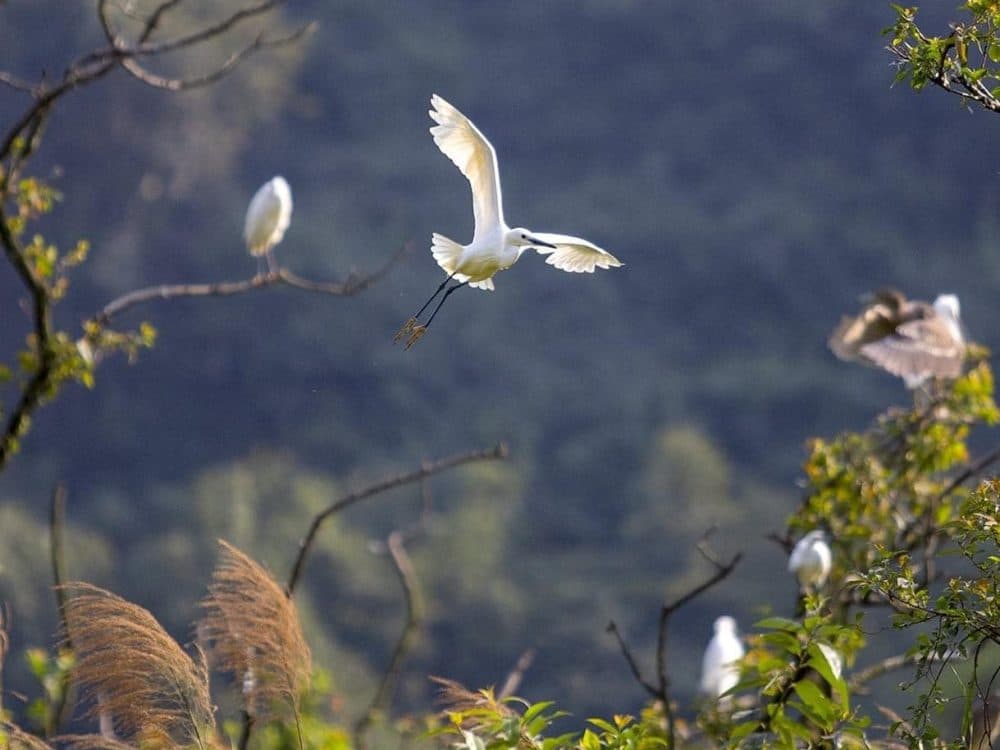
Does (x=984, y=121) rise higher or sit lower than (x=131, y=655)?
lower

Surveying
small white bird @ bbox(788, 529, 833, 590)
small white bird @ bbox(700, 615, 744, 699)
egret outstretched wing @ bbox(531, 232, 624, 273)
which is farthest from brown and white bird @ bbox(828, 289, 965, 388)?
egret outstretched wing @ bbox(531, 232, 624, 273)

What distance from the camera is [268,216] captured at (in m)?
6.58

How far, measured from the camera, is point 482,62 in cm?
1852

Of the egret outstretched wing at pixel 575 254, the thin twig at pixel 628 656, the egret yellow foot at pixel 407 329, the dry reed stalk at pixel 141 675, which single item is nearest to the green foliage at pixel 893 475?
the thin twig at pixel 628 656

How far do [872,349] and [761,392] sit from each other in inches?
398

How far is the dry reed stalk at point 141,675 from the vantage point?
6.70 feet

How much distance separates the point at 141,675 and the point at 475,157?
91cm

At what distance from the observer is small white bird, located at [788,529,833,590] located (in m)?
3.86

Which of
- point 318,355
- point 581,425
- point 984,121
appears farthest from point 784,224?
point 318,355

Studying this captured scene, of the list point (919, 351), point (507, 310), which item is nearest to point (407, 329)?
point (919, 351)

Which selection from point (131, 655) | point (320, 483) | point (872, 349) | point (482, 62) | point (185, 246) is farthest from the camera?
point (482, 62)

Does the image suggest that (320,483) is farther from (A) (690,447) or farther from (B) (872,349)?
(B) (872,349)

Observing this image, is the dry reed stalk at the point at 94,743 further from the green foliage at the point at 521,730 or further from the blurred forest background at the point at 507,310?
the blurred forest background at the point at 507,310

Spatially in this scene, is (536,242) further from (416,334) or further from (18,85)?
(18,85)
